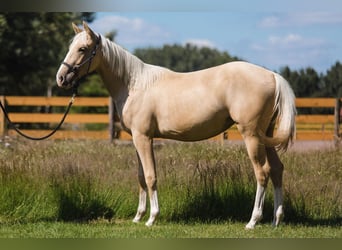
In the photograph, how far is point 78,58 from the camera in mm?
6434

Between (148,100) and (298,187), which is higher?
(148,100)

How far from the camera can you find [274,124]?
21.0 ft

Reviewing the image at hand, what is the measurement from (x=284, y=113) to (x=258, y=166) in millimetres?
660

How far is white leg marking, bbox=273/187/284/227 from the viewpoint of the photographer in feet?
20.7

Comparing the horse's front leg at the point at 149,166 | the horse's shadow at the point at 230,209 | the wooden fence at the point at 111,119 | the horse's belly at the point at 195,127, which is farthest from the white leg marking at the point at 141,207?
the wooden fence at the point at 111,119

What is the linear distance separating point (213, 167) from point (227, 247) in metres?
2.29

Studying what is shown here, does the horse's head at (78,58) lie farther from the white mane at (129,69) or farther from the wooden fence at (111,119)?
the wooden fence at (111,119)

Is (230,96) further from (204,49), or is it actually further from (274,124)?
(204,49)

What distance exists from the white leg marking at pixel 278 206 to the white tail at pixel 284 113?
0.57 metres

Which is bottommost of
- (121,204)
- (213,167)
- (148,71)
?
(121,204)

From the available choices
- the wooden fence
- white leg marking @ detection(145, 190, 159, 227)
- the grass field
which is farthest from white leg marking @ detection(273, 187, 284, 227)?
the wooden fence

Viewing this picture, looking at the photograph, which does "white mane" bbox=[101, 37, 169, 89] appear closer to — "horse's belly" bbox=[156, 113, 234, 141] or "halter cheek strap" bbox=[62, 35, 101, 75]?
"halter cheek strap" bbox=[62, 35, 101, 75]

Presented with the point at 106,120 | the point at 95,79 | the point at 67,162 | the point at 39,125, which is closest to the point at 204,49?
the point at 95,79

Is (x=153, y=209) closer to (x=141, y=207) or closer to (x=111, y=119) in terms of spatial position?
(x=141, y=207)
